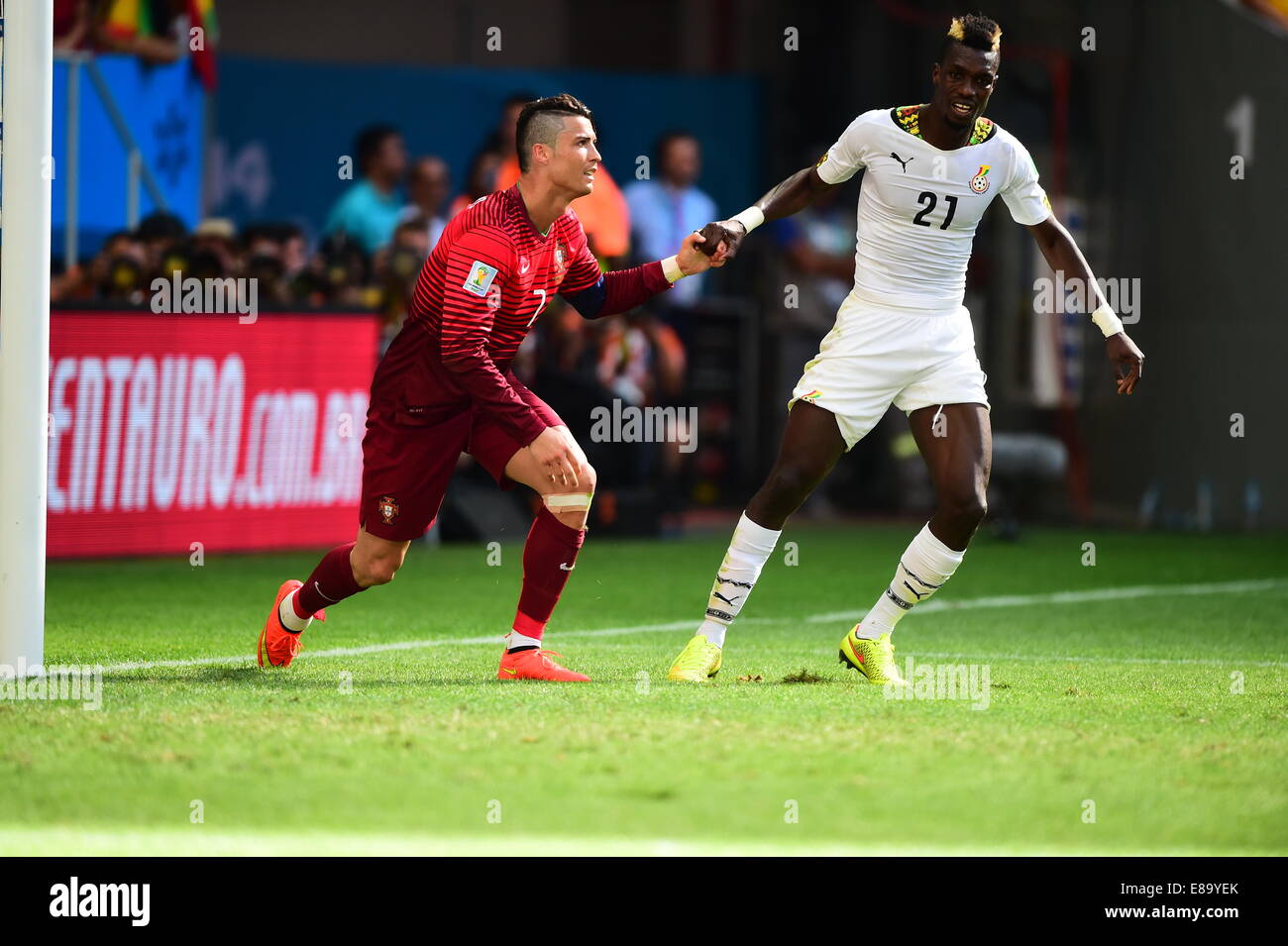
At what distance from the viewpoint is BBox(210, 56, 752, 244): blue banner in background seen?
64.3 feet

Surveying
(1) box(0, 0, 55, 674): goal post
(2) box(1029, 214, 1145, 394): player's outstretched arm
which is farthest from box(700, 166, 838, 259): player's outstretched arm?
(1) box(0, 0, 55, 674): goal post

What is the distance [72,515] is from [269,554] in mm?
1370

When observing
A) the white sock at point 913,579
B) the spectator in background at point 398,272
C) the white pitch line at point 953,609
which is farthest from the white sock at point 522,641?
the spectator in background at point 398,272

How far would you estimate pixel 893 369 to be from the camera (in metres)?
7.40

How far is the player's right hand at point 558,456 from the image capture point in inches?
276

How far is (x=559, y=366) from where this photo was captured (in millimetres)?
14812

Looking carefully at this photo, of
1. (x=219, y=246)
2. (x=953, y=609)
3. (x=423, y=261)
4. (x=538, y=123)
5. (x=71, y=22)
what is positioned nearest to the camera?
(x=538, y=123)

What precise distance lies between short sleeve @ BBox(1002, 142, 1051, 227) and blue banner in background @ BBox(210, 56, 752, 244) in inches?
463

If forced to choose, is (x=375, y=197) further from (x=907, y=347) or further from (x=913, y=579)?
(x=913, y=579)

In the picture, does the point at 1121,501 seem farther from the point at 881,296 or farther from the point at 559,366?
the point at 881,296

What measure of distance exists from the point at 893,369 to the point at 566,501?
53.1 inches

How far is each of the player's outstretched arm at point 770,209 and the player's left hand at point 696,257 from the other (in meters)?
0.01

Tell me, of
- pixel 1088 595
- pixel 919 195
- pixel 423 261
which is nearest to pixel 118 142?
pixel 423 261

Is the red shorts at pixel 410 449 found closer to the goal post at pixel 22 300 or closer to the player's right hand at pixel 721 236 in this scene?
the player's right hand at pixel 721 236
